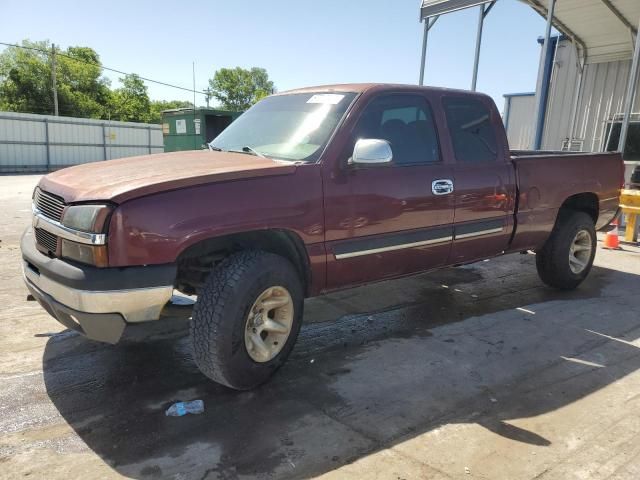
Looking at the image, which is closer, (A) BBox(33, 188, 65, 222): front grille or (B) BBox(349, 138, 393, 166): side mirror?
(A) BBox(33, 188, 65, 222): front grille

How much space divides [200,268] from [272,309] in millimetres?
534

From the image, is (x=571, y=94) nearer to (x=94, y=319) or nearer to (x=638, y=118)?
(x=638, y=118)

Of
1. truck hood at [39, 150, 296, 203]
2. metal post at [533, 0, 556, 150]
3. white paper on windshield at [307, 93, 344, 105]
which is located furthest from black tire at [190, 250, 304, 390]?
metal post at [533, 0, 556, 150]

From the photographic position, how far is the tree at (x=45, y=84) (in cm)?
4431

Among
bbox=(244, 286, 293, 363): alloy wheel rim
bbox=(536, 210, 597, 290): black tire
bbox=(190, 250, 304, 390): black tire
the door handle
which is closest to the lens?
bbox=(190, 250, 304, 390): black tire

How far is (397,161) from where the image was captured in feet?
12.7

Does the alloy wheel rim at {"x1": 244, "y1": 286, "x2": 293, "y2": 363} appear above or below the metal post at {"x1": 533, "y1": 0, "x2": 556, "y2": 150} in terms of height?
below

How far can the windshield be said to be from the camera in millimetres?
3562

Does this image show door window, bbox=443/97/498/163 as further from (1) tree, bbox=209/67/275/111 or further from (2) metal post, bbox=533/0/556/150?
(1) tree, bbox=209/67/275/111

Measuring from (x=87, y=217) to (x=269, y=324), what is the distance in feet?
4.07

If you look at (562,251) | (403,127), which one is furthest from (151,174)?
(562,251)

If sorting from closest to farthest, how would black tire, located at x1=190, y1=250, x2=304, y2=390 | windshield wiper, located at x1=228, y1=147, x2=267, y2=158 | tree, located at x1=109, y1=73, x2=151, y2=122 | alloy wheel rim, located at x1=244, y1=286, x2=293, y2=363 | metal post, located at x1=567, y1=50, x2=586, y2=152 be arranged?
black tire, located at x1=190, y1=250, x2=304, y2=390, alloy wheel rim, located at x1=244, y1=286, x2=293, y2=363, windshield wiper, located at x1=228, y1=147, x2=267, y2=158, metal post, located at x1=567, y1=50, x2=586, y2=152, tree, located at x1=109, y1=73, x2=151, y2=122

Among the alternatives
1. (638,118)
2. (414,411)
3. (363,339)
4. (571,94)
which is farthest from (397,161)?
(571,94)

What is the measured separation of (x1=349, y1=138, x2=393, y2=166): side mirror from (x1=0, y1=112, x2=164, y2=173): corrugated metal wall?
81.9ft
